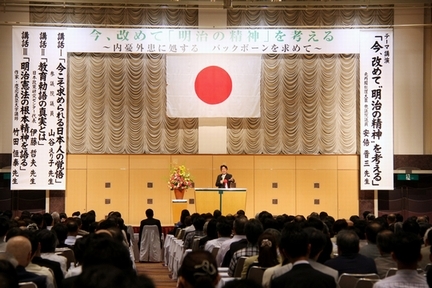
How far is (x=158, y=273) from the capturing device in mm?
12148

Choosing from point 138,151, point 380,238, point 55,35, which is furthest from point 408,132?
point 380,238

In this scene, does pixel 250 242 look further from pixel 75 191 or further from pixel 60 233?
pixel 75 191

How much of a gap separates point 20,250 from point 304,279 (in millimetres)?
2141

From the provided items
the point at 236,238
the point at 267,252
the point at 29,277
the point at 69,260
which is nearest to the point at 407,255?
the point at 267,252

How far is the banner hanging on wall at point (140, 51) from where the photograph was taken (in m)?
17.8

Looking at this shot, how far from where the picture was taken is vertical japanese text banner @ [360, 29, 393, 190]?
18.1 metres

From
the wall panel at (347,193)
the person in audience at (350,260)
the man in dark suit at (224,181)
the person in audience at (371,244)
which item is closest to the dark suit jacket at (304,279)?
the person in audience at (350,260)

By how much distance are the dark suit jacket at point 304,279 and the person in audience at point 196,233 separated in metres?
5.79

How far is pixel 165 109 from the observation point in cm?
1855

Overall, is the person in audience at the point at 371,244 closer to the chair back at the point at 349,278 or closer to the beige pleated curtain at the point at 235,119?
the chair back at the point at 349,278

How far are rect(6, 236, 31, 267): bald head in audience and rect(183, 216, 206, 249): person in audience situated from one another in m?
5.09

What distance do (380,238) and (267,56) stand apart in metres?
13.3

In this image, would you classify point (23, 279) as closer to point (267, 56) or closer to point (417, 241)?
point (417, 241)

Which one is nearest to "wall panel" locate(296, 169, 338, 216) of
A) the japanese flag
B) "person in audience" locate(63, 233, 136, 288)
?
the japanese flag
